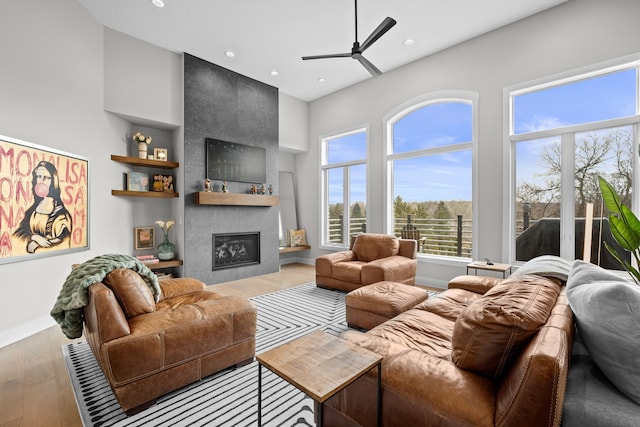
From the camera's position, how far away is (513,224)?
402cm

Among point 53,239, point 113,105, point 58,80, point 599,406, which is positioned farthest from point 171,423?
point 113,105

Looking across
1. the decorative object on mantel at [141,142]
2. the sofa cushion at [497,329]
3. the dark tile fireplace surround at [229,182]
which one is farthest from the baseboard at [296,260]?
the sofa cushion at [497,329]

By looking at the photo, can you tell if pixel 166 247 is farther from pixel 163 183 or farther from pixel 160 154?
pixel 160 154

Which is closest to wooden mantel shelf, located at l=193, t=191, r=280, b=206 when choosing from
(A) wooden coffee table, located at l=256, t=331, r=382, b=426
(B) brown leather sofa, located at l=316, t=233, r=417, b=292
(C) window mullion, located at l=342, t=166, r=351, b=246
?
(C) window mullion, located at l=342, t=166, r=351, b=246

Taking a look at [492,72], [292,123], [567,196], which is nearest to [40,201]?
[292,123]

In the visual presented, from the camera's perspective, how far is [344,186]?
630cm

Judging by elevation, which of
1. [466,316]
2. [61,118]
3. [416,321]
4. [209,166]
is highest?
[61,118]

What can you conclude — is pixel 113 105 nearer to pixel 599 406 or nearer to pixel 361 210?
pixel 361 210

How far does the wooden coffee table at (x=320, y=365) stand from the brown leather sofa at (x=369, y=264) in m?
2.45

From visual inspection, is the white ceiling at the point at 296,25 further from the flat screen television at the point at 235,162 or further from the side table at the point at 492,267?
the side table at the point at 492,267

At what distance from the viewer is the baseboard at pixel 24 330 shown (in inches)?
107

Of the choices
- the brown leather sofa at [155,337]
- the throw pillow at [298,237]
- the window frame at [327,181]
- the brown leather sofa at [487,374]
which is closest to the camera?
the brown leather sofa at [487,374]

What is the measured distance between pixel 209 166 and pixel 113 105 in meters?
1.51

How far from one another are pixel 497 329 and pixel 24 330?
4107mm
